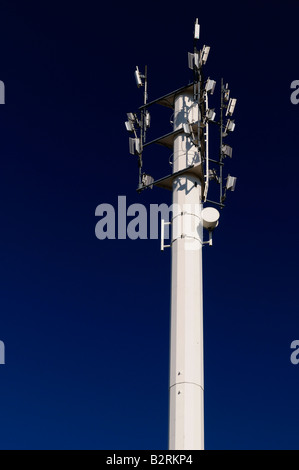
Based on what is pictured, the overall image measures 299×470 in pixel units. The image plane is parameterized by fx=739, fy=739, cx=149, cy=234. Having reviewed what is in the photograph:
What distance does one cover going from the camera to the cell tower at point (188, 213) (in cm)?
2384

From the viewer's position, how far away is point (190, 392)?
23891 millimetres

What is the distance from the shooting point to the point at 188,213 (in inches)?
1065

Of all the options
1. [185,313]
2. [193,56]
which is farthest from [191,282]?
[193,56]

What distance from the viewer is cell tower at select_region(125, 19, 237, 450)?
23844mm

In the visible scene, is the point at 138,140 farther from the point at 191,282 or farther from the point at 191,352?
the point at 191,352

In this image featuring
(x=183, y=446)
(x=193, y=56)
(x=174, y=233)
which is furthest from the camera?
(x=193, y=56)

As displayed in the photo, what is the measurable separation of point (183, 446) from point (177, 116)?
12897 millimetres

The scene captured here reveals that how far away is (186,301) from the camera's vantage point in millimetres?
25547

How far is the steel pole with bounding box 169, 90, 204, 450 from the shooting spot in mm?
23547

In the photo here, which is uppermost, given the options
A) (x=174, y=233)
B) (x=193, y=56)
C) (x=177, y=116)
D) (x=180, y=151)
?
(x=193, y=56)

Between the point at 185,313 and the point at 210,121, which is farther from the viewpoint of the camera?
the point at 210,121

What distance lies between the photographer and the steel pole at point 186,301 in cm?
2355

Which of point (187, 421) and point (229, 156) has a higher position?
point (229, 156)

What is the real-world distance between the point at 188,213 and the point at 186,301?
344cm
